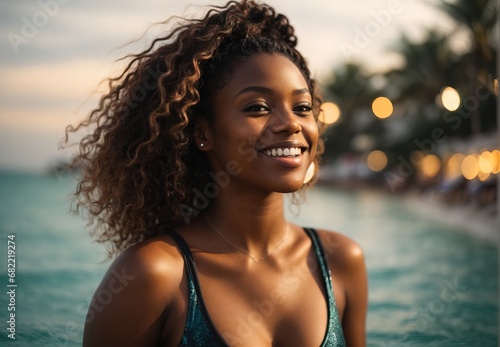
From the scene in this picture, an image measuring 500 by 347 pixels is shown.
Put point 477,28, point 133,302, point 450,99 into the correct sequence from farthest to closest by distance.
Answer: point 477,28 → point 450,99 → point 133,302

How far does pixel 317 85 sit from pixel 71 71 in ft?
14.5

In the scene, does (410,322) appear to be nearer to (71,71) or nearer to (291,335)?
(291,335)

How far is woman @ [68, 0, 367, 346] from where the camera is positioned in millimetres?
2156

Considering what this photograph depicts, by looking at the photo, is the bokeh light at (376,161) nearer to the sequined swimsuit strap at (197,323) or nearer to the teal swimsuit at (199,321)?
Answer: the teal swimsuit at (199,321)

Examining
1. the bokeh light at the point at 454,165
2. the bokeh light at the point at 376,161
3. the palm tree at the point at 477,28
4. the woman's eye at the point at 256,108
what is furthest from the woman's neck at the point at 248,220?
the bokeh light at the point at 376,161

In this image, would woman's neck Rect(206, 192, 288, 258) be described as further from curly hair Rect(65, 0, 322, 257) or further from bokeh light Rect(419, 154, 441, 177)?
bokeh light Rect(419, 154, 441, 177)

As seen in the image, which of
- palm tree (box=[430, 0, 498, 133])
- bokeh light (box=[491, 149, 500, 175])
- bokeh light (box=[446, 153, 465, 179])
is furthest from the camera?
bokeh light (box=[446, 153, 465, 179])

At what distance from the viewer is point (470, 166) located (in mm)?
20641

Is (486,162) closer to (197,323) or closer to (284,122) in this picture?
(284,122)

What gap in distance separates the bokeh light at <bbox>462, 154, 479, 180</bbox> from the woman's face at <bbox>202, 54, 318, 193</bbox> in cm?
1833

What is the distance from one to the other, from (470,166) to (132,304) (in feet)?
65.6

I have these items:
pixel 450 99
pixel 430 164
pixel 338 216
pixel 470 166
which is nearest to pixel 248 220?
pixel 450 99

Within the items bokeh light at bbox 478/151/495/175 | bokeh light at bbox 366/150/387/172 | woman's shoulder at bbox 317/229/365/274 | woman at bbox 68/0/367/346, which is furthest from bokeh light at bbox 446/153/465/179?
woman at bbox 68/0/367/346

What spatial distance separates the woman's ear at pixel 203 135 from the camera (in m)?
2.39
